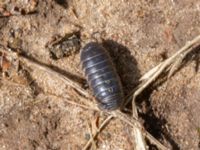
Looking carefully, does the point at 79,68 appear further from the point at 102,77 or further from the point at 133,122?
the point at 133,122

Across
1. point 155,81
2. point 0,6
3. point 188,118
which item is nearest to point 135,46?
point 155,81

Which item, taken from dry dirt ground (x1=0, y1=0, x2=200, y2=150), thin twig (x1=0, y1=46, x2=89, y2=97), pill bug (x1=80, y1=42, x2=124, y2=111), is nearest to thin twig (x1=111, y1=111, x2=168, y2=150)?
dry dirt ground (x1=0, y1=0, x2=200, y2=150)

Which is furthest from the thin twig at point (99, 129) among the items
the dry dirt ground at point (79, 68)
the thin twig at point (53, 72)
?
the thin twig at point (53, 72)

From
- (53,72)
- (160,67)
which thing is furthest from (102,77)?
(160,67)

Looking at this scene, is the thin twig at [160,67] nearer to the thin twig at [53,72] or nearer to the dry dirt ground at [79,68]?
the dry dirt ground at [79,68]

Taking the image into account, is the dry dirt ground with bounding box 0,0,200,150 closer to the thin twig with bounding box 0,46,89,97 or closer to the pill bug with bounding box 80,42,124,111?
the thin twig with bounding box 0,46,89,97

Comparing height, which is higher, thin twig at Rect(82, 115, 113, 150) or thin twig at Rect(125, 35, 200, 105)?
thin twig at Rect(125, 35, 200, 105)

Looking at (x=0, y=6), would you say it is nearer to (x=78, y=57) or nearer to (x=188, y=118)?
(x=78, y=57)
